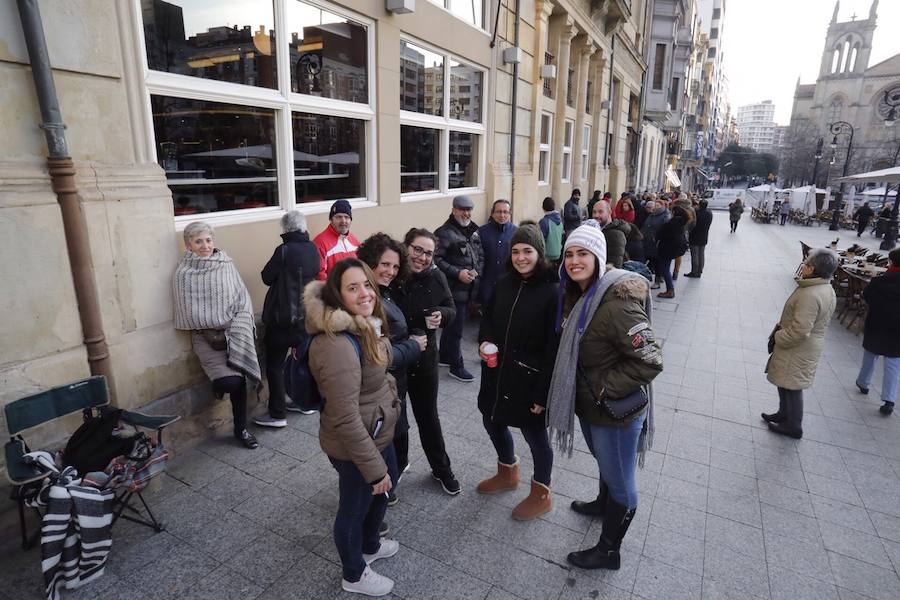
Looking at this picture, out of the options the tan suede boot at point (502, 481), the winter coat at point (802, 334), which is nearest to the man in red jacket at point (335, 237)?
the tan suede boot at point (502, 481)

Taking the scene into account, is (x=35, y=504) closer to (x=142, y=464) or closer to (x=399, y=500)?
(x=142, y=464)

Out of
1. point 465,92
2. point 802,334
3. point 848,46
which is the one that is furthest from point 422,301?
point 848,46

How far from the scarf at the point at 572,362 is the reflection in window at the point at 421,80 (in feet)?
16.7

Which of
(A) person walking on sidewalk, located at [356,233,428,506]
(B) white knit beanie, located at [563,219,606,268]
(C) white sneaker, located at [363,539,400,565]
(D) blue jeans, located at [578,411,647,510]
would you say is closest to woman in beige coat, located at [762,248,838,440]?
(D) blue jeans, located at [578,411,647,510]

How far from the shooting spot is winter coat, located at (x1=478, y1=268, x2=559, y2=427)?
293cm

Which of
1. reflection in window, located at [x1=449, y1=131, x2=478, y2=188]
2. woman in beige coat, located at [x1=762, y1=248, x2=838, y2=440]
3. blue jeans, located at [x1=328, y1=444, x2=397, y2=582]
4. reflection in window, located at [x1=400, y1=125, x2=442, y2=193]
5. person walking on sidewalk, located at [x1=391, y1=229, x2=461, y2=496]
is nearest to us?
blue jeans, located at [x1=328, y1=444, x2=397, y2=582]

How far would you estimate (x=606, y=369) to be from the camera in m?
2.60

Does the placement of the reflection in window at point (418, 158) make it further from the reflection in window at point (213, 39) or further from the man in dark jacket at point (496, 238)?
the reflection in window at point (213, 39)

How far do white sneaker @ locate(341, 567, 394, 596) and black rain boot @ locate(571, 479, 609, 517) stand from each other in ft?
4.60

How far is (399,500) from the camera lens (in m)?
3.48

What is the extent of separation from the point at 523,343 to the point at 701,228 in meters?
10.4

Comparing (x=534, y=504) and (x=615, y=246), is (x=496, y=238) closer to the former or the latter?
(x=615, y=246)

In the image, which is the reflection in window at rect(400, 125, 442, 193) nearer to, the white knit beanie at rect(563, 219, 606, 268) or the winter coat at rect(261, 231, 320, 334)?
the winter coat at rect(261, 231, 320, 334)

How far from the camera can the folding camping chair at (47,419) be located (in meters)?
2.71
